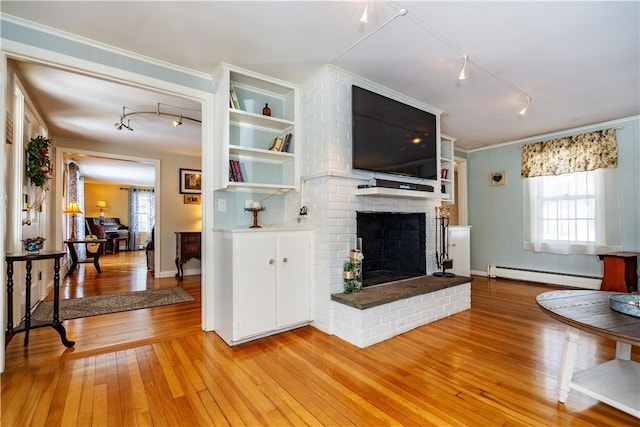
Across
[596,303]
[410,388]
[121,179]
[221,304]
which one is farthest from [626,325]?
[121,179]

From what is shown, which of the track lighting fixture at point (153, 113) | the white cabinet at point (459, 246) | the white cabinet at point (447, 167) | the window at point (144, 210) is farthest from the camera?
the window at point (144, 210)

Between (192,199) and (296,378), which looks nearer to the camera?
(296,378)

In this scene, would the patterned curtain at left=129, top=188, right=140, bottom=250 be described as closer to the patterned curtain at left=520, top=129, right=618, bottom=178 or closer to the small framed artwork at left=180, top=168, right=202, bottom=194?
the small framed artwork at left=180, top=168, right=202, bottom=194

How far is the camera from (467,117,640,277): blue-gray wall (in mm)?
3971

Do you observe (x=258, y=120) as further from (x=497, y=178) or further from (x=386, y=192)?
(x=497, y=178)

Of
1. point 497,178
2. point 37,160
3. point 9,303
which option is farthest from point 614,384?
point 37,160

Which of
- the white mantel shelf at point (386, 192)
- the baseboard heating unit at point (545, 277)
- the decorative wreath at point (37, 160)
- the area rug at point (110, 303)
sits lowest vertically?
the area rug at point (110, 303)

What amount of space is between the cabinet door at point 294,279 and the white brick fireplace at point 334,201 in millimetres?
89

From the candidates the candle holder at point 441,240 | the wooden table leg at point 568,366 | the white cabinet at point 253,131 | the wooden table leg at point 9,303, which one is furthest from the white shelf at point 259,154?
the wooden table leg at point 568,366

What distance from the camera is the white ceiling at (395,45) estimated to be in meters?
1.95

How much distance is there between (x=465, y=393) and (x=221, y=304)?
1.93 metres

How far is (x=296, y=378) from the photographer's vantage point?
1.92m

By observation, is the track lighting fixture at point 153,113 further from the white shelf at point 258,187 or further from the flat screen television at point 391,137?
the flat screen television at point 391,137

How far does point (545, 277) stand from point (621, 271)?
1013mm
